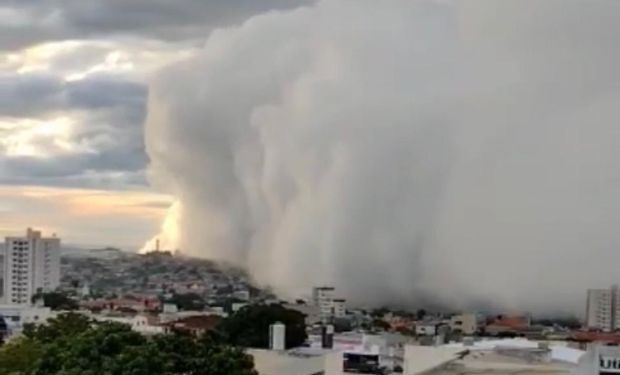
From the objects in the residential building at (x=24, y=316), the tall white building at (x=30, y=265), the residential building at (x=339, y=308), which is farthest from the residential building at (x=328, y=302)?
the tall white building at (x=30, y=265)

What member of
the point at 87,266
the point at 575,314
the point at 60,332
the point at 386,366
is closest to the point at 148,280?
the point at 87,266

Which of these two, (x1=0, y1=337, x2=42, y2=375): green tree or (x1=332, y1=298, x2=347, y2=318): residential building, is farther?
(x1=332, y1=298, x2=347, y2=318): residential building

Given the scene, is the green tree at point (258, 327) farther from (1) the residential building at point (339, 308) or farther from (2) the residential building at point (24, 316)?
(1) the residential building at point (339, 308)

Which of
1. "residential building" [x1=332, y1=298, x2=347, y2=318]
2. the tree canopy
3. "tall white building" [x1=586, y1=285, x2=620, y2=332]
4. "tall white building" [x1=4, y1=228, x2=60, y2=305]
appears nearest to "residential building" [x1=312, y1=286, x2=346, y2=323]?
"residential building" [x1=332, y1=298, x2=347, y2=318]

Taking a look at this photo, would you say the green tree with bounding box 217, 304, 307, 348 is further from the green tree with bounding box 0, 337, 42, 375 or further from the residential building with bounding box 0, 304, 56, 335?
the green tree with bounding box 0, 337, 42, 375

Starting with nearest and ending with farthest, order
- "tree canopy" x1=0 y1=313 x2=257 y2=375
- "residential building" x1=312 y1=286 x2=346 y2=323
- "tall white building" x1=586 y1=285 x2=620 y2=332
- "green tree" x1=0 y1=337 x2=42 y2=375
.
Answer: "tree canopy" x1=0 y1=313 x2=257 y2=375 → "green tree" x1=0 y1=337 x2=42 y2=375 → "residential building" x1=312 y1=286 x2=346 y2=323 → "tall white building" x1=586 y1=285 x2=620 y2=332

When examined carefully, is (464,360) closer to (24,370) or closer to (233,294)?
(24,370)
